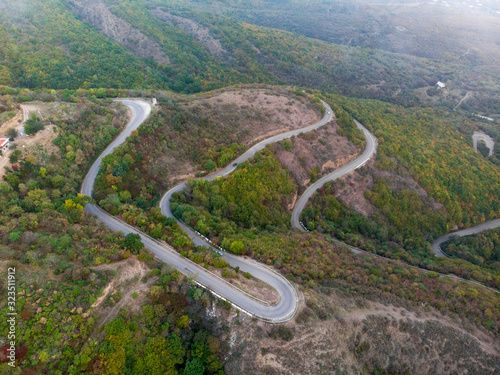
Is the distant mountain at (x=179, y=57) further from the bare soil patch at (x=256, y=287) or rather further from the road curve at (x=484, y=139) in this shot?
the bare soil patch at (x=256, y=287)

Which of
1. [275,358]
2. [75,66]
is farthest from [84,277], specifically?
[75,66]

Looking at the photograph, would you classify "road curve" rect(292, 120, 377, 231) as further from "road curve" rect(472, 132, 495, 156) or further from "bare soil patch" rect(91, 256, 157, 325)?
"road curve" rect(472, 132, 495, 156)

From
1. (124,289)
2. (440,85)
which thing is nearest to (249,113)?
(124,289)

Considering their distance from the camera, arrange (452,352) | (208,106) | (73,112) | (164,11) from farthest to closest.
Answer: (164,11), (208,106), (73,112), (452,352)

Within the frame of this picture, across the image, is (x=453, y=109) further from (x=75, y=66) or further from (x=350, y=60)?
(x=75, y=66)

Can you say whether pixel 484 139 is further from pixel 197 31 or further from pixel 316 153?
pixel 197 31

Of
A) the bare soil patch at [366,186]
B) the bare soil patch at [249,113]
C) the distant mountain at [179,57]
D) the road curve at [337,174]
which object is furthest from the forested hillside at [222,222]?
the road curve at [337,174]
